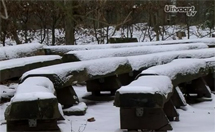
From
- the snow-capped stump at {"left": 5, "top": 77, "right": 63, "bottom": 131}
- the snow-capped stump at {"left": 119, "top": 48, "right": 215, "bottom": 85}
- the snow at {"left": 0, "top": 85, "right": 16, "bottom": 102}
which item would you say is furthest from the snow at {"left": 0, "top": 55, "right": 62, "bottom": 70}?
the snow-capped stump at {"left": 5, "top": 77, "right": 63, "bottom": 131}

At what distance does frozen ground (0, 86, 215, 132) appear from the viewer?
4.33 metres

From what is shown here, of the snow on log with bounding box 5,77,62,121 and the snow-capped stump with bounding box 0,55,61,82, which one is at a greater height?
the snow-capped stump with bounding box 0,55,61,82

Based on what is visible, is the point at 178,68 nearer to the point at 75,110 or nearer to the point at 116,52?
the point at 75,110

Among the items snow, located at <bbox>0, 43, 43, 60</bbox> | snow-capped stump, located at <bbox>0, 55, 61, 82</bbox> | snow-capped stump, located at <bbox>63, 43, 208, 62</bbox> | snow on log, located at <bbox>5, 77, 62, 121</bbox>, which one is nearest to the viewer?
snow on log, located at <bbox>5, 77, 62, 121</bbox>

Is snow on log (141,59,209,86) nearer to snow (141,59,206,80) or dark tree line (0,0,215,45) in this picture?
snow (141,59,206,80)

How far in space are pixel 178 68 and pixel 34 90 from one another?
199 centimetres

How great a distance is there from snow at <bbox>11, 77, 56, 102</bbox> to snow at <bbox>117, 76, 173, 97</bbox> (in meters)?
0.72

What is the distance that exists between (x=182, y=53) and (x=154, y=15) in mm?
8287

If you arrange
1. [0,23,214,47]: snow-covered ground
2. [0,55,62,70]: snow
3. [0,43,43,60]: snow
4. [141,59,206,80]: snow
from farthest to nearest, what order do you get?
1. [0,23,214,47]: snow-covered ground
2. [0,43,43,60]: snow
3. [0,55,62,70]: snow
4. [141,59,206,80]: snow

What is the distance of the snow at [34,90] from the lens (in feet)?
12.0

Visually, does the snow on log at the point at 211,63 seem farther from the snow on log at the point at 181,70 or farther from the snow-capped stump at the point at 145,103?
the snow-capped stump at the point at 145,103

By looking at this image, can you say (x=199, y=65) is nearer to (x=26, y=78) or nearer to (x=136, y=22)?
(x=26, y=78)

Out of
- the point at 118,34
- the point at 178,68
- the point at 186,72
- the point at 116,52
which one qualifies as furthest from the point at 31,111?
Result: the point at 118,34

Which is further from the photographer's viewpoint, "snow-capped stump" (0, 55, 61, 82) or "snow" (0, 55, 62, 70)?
"snow" (0, 55, 62, 70)
